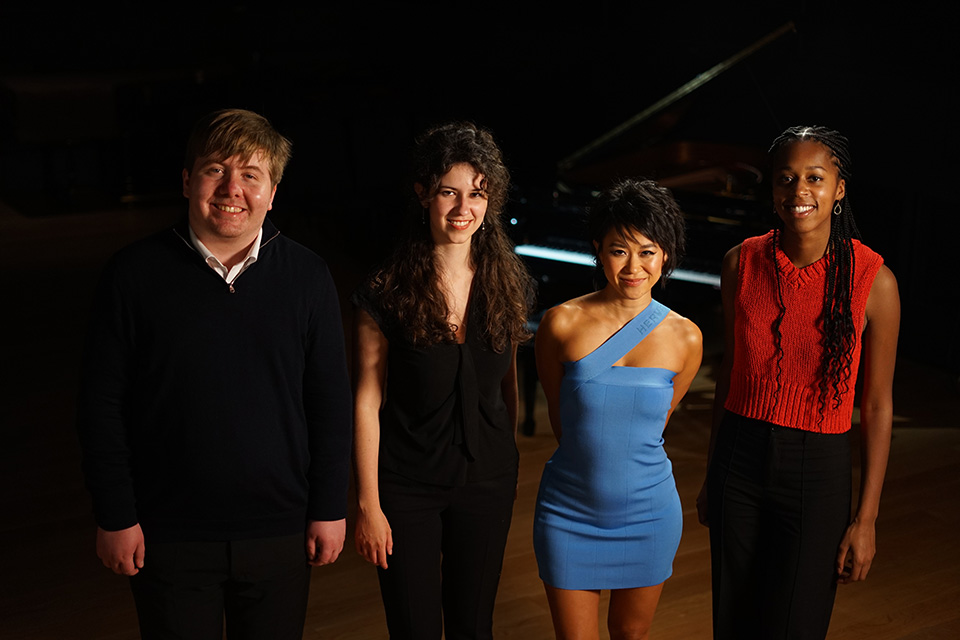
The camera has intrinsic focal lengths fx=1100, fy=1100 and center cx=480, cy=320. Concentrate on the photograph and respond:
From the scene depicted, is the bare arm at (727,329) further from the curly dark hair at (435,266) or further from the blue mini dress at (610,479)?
the curly dark hair at (435,266)

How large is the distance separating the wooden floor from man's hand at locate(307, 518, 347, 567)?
121 cm

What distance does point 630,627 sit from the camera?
2.28m

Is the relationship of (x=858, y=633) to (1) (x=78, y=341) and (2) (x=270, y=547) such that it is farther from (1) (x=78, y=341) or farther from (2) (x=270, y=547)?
(1) (x=78, y=341)

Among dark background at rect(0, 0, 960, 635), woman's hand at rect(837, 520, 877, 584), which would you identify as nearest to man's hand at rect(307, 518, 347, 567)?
woman's hand at rect(837, 520, 877, 584)

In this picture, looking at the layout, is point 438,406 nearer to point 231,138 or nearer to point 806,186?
point 231,138

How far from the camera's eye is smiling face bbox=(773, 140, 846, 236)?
210cm

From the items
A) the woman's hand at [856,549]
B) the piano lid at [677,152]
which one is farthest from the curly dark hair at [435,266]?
the piano lid at [677,152]

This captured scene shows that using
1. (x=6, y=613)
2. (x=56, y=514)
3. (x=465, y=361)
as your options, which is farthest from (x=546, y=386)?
(x=56, y=514)

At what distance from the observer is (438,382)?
221 centimetres

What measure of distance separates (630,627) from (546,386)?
1.73ft

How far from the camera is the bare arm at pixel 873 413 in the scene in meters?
2.13

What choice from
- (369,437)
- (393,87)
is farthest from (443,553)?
(393,87)

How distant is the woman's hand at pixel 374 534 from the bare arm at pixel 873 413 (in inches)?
35.5

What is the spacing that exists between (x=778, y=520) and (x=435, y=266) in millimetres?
844
